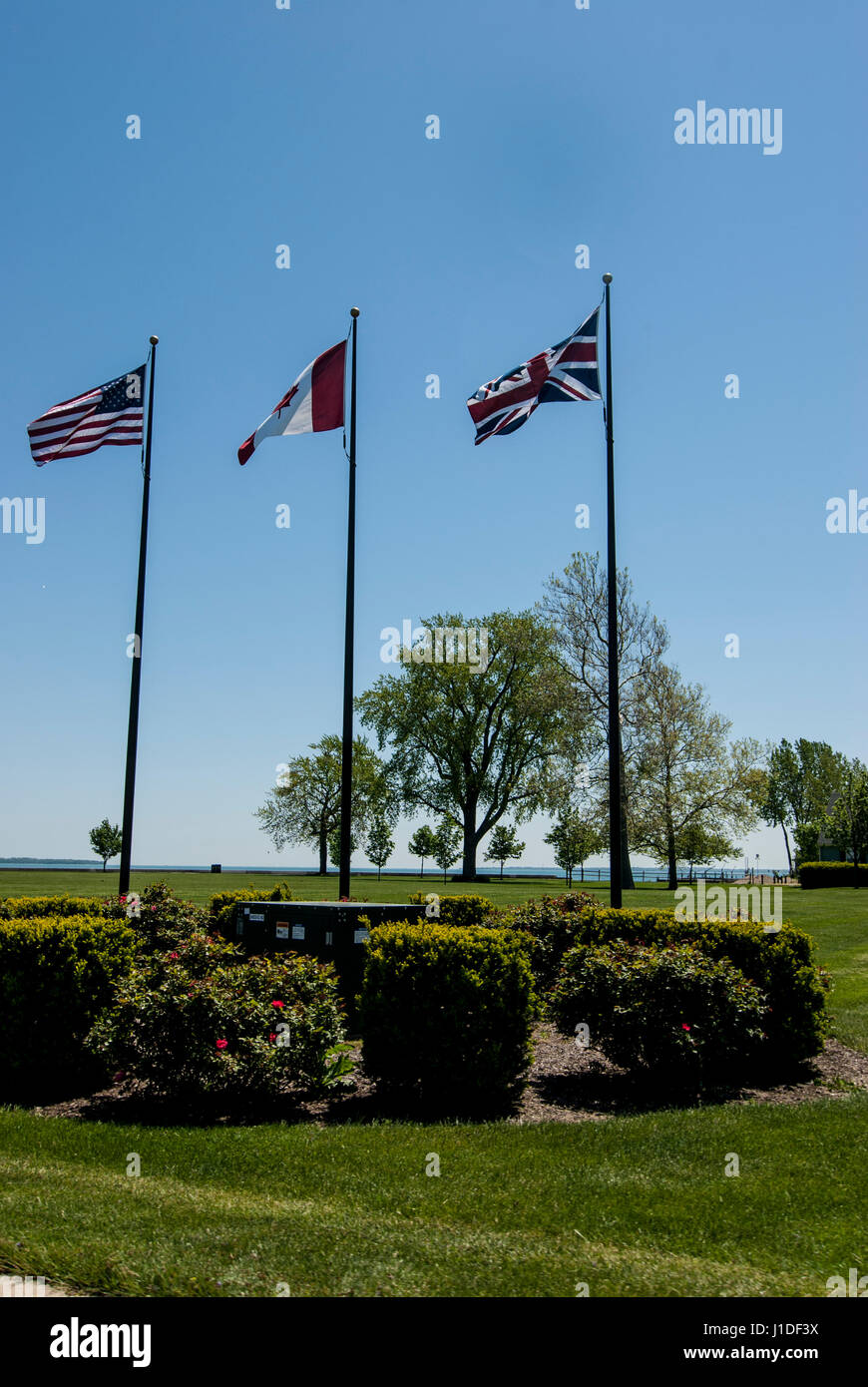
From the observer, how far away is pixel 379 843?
233ft

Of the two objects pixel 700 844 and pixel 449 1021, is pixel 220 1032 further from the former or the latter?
pixel 700 844

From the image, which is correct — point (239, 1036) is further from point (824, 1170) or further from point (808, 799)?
point (808, 799)

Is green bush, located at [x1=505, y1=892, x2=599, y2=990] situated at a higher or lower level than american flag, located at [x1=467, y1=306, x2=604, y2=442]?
lower

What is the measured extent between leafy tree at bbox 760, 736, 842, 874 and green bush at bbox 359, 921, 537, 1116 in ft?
282

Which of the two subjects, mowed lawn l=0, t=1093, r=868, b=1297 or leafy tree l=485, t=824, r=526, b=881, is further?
leafy tree l=485, t=824, r=526, b=881

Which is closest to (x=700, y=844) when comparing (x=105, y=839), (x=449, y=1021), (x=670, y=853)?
→ (x=670, y=853)

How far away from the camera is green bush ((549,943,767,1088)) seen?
8.30 m

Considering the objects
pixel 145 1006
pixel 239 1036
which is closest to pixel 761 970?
pixel 239 1036

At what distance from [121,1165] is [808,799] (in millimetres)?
91191

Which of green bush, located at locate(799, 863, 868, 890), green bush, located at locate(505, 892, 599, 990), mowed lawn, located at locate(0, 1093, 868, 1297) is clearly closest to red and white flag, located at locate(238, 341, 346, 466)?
green bush, located at locate(505, 892, 599, 990)

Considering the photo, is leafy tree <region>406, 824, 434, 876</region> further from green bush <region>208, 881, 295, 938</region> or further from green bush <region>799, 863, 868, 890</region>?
green bush <region>208, 881, 295, 938</region>

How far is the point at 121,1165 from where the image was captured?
6316 millimetres

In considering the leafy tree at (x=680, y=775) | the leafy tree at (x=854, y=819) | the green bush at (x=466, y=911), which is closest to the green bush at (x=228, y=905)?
the green bush at (x=466, y=911)
